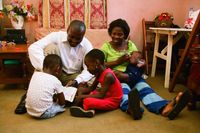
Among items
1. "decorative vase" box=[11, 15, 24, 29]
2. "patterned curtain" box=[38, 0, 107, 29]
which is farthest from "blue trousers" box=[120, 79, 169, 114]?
"decorative vase" box=[11, 15, 24, 29]

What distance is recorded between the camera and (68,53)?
2205 mm

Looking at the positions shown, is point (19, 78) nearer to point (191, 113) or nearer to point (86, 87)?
point (86, 87)

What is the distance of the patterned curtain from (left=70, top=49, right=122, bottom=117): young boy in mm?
1417

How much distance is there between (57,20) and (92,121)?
5.84 feet

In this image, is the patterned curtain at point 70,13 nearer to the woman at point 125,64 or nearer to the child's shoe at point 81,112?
the woman at point 125,64

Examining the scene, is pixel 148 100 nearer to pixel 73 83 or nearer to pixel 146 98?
pixel 146 98

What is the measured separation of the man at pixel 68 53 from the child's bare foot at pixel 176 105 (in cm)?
77

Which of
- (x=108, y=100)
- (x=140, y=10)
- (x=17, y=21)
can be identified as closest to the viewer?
(x=108, y=100)

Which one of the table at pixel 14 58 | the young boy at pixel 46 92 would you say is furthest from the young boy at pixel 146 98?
the table at pixel 14 58

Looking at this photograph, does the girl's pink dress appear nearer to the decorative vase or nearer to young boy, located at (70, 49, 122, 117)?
young boy, located at (70, 49, 122, 117)

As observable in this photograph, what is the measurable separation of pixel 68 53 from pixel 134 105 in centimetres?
84

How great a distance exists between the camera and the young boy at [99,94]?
1849 millimetres

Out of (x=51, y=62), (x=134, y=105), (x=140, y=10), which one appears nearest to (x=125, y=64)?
(x=134, y=105)

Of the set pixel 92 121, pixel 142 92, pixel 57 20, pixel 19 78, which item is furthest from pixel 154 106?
pixel 57 20
